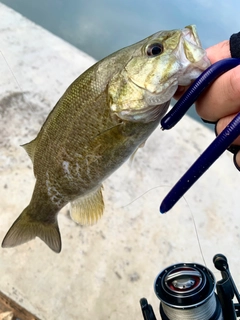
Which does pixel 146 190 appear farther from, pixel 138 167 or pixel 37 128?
pixel 37 128

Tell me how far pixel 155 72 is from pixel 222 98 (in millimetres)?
125

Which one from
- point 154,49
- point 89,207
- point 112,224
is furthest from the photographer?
point 112,224

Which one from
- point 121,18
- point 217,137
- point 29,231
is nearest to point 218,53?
point 217,137

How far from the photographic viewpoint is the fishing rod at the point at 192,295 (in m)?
0.82

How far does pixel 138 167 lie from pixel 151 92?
95 cm

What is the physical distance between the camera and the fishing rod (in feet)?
2.70

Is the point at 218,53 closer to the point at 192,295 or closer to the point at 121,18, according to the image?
the point at 192,295

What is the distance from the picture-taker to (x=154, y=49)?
710mm

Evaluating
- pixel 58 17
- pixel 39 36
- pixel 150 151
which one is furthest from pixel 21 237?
pixel 58 17

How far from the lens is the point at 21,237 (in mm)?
1033

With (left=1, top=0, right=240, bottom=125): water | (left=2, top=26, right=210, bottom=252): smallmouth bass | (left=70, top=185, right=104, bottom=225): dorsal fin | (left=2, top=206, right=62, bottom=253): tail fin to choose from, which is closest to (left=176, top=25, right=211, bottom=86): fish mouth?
(left=2, top=26, right=210, bottom=252): smallmouth bass

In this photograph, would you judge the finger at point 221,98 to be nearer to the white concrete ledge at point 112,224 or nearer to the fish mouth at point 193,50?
the fish mouth at point 193,50

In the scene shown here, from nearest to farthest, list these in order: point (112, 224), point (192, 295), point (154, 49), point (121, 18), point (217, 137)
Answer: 1. point (217, 137)
2. point (154, 49)
3. point (192, 295)
4. point (112, 224)
5. point (121, 18)

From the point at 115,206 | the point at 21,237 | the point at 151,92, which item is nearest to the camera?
the point at 151,92
